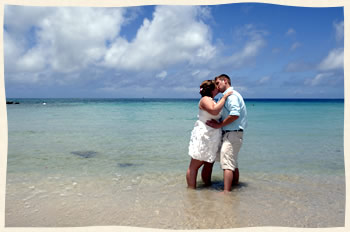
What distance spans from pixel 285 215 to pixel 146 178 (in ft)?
9.95

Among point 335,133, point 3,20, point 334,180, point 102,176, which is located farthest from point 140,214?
point 335,133

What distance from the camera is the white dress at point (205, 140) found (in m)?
5.24

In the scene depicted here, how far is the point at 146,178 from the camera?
6301 mm

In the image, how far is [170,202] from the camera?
4.79 m

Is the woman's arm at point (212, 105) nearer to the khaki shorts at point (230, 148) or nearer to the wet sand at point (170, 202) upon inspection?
the khaki shorts at point (230, 148)

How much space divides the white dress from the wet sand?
69 centimetres

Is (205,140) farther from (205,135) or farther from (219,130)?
(219,130)

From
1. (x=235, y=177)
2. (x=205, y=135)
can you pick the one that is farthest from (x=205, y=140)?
(x=235, y=177)

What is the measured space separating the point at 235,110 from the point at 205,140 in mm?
804

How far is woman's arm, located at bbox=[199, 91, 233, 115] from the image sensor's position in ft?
16.1

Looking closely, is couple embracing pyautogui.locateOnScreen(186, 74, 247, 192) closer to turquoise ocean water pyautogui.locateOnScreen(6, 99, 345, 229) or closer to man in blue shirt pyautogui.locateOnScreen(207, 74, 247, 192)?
man in blue shirt pyautogui.locateOnScreen(207, 74, 247, 192)

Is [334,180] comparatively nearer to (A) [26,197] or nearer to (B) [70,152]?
(A) [26,197]

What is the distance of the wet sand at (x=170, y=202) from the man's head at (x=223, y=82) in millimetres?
1890

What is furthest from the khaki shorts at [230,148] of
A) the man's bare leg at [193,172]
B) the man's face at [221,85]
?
the man's face at [221,85]
